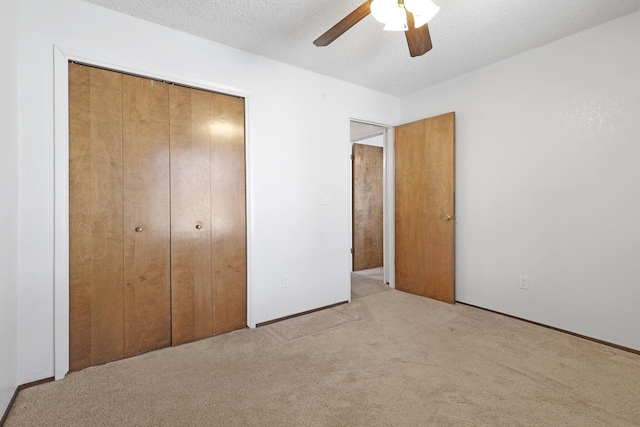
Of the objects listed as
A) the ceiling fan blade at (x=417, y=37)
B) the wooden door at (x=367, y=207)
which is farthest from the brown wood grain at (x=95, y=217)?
the wooden door at (x=367, y=207)

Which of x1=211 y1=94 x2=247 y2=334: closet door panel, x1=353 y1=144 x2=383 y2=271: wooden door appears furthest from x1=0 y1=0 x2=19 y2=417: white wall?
x1=353 y1=144 x2=383 y2=271: wooden door

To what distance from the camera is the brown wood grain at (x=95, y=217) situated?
203 centimetres

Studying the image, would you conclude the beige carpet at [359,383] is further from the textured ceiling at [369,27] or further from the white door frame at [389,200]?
the textured ceiling at [369,27]

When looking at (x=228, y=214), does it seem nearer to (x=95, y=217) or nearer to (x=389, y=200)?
(x=95, y=217)

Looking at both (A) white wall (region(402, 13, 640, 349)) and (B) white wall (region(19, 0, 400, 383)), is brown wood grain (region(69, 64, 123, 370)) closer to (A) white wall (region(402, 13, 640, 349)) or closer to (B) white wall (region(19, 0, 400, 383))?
(B) white wall (region(19, 0, 400, 383))

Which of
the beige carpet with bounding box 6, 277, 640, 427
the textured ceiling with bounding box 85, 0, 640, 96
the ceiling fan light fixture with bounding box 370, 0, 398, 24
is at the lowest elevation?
the beige carpet with bounding box 6, 277, 640, 427

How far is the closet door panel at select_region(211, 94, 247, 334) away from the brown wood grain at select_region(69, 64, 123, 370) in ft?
2.18

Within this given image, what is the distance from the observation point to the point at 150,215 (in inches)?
90.8

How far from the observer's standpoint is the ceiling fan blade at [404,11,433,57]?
1.74m

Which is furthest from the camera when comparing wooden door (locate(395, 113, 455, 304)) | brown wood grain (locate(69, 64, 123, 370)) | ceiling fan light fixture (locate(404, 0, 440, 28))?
wooden door (locate(395, 113, 455, 304))

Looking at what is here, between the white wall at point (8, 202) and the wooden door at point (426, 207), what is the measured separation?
3385 millimetres

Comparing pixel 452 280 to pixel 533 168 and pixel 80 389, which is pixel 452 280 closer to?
pixel 533 168

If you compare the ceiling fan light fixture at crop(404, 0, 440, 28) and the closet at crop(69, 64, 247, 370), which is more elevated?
the ceiling fan light fixture at crop(404, 0, 440, 28)

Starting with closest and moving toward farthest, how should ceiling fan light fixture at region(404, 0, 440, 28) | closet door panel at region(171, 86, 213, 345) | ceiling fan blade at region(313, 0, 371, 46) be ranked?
ceiling fan light fixture at region(404, 0, 440, 28) → ceiling fan blade at region(313, 0, 371, 46) → closet door panel at region(171, 86, 213, 345)
